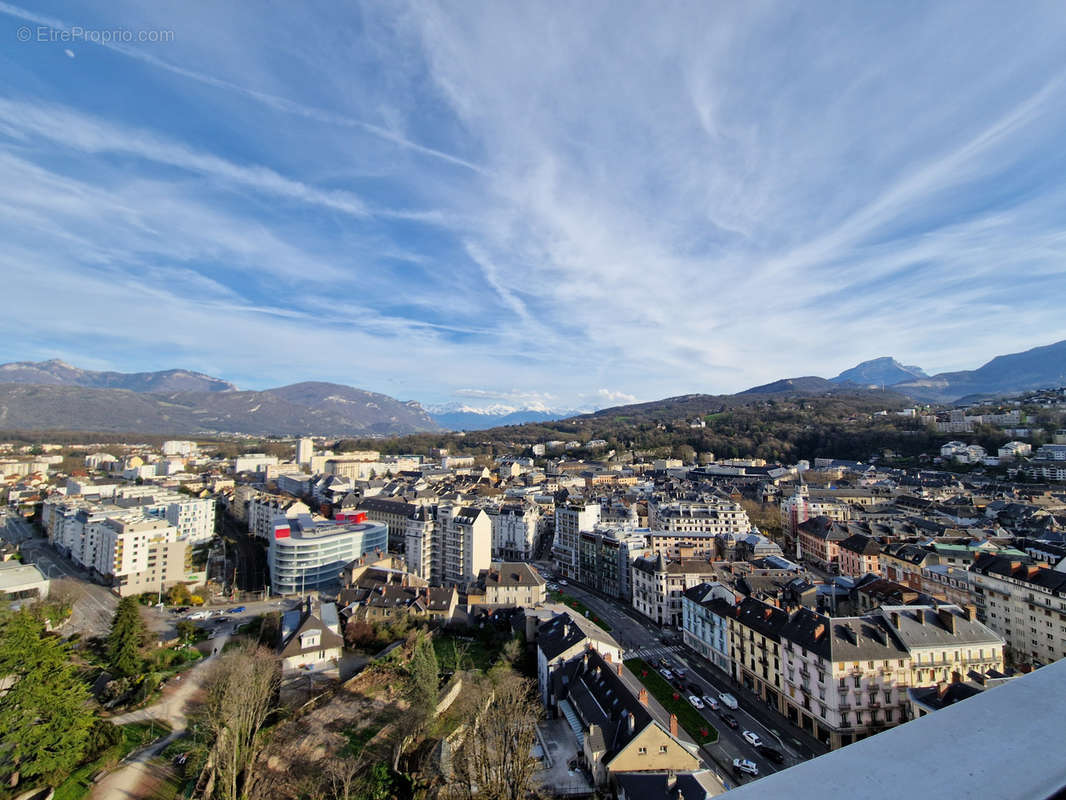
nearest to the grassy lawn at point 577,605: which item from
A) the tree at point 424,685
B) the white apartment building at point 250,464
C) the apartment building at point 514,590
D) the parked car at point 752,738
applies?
the apartment building at point 514,590


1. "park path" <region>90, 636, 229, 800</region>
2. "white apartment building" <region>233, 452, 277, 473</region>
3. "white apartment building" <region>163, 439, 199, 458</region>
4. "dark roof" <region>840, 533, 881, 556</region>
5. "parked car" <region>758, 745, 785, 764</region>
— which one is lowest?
"parked car" <region>758, 745, 785, 764</region>

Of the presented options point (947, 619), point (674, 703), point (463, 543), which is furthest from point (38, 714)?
point (947, 619)

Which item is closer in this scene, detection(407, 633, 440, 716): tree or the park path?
the park path

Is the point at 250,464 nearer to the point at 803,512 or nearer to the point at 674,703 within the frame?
the point at 803,512

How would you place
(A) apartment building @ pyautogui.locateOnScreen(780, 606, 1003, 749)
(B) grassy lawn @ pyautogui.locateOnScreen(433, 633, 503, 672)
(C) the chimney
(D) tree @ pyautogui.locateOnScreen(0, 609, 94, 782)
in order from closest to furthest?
(D) tree @ pyautogui.locateOnScreen(0, 609, 94, 782), (A) apartment building @ pyautogui.locateOnScreen(780, 606, 1003, 749), (C) the chimney, (B) grassy lawn @ pyautogui.locateOnScreen(433, 633, 503, 672)

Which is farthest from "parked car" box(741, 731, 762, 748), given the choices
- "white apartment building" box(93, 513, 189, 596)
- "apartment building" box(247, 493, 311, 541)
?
"apartment building" box(247, 493, 311, 541)

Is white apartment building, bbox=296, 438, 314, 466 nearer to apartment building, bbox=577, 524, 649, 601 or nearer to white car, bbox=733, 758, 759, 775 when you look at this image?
apartment building, bbox=577, 524, 649, 601

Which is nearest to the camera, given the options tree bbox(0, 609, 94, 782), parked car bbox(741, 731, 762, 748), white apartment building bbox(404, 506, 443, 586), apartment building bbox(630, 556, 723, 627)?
tree bbox(0, 609, 94, 782)
